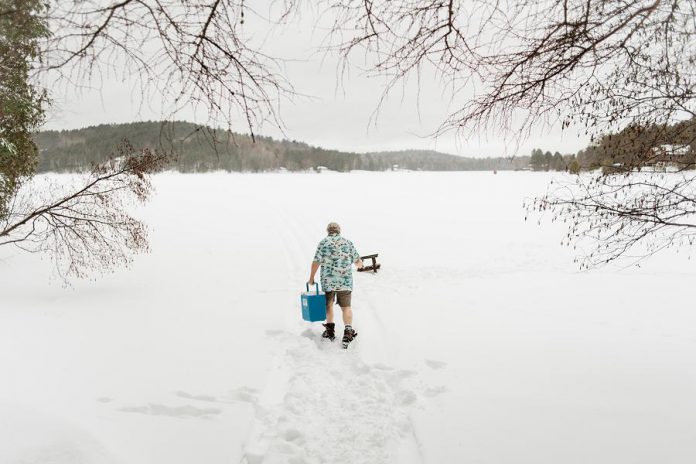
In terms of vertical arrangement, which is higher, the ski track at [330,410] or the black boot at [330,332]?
the black boot at [330,332]

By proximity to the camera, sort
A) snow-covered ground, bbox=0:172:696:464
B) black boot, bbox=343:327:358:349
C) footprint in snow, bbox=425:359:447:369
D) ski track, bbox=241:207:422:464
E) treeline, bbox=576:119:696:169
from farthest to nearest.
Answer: black boot, bbox=343:327:358:349 < footprint in snow, bbox=425:359:447:369 < snow-covered ground, bbox=0:172:696:464 < ski track, bbox=241:207:422:464 < treeline, bbox=576:119:696:169

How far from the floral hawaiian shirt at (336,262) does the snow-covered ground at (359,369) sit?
1.01m

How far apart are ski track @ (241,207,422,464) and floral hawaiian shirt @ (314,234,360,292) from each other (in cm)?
97

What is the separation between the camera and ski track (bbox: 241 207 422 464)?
404cm

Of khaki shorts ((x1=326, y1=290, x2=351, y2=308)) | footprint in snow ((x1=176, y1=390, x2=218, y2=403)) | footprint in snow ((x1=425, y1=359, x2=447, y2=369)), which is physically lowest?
footprint in snow ((x1=176, y1=390, x2=218, y2=403))

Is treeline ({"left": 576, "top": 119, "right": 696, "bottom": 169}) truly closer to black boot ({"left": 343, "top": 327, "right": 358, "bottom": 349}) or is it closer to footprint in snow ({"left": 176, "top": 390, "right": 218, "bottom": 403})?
black boot ({"left": 343, "top": 327, "right": 358, "bottom": 349})

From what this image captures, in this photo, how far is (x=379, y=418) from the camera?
15.1ft

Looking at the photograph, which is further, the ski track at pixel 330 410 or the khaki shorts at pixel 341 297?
the khaki shorts at pixel 341 297

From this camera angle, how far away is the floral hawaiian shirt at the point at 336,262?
670 cm

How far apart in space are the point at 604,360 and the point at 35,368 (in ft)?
26.8

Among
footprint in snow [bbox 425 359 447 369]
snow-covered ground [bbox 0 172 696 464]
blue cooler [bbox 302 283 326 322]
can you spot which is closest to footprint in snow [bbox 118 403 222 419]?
snow-covered ground [bbox 0 172 696 464]

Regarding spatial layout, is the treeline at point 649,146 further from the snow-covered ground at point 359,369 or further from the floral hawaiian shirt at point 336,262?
the floral hawaiian shirt at point 336,262

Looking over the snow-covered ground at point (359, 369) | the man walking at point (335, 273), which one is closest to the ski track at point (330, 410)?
the snow-covered ground at point (359, 369)

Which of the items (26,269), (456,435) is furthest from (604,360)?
(26,269)
